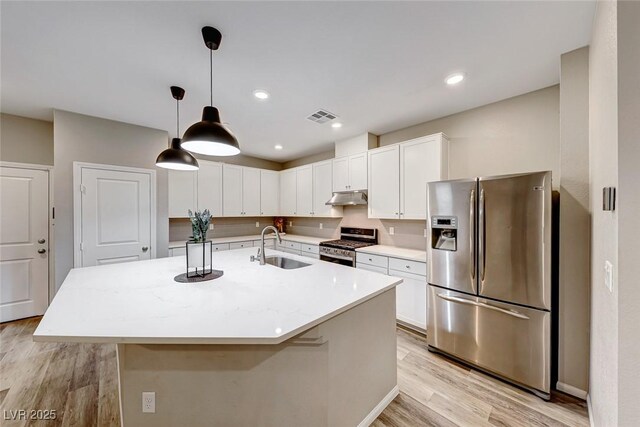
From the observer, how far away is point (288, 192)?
5.16m

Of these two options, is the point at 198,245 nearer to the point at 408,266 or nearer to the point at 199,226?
the point at 199,226

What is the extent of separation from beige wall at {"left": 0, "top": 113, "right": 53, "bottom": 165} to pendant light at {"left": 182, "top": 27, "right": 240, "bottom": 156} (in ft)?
10.6

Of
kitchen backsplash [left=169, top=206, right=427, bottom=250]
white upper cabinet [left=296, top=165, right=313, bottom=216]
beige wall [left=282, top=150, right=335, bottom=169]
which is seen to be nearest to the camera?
kitchen backsplash [left=169, top=206, right=427, bottom=250]

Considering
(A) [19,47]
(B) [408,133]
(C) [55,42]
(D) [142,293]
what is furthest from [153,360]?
(B) [408,133]

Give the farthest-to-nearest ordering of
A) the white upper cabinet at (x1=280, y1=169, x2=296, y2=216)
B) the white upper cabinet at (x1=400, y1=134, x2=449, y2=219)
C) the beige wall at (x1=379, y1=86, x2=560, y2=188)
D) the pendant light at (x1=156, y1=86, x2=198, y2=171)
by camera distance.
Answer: the white upper cabinet at (x1=280, y1=169, x2=296, y2=216), the white upper cabinet at (x1=400, y1=134, x2=449, y2=219), the beige wall at (x1=379, y1=86, x2=560, y2=188), the pendant light at (x1=156, y1=86, x2=198, y2=171)

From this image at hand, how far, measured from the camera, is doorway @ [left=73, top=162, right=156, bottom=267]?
3.05m

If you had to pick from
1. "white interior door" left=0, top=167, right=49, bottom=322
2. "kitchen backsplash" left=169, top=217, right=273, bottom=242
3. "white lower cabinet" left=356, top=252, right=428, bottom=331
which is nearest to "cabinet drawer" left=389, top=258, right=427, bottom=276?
"white lower cabinet" left=356, top=252, right=428, bottom=331

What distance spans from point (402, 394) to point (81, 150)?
4.49m

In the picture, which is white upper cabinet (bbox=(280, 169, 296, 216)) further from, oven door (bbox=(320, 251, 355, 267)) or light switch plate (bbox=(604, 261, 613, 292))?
light switch plate (bbox=(604, 261, 613, 292))

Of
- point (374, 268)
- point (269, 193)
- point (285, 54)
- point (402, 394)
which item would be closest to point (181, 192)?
point (269, 193)

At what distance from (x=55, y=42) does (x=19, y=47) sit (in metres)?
0.34

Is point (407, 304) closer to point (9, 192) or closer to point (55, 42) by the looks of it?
point (55, 42)

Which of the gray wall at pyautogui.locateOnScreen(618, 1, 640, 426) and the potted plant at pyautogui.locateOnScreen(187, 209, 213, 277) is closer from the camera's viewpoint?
the gray wall at pyautogui.locateOnScreen(618, 1, 640, 426)

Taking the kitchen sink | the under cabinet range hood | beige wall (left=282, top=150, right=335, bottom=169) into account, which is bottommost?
the kitchen sink
